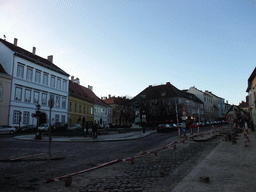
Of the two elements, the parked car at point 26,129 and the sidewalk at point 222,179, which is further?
the parked car at point 26,129

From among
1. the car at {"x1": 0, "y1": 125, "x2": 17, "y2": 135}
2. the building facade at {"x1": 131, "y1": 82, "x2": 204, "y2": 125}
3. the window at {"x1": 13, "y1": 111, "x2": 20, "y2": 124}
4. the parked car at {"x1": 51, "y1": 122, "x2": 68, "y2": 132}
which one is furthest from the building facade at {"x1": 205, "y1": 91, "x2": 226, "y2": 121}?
the car at {"x1": 0, "y1": 125, "x2": 17, "y2": 135}

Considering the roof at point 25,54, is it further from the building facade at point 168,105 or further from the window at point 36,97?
the building facade at point 168,105

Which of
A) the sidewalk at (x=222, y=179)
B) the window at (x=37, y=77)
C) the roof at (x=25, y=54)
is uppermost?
the roof at (x=25, y=54)

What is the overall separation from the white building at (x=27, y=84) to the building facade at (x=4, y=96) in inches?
24.2

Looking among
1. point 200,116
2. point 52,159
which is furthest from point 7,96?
point 200,116

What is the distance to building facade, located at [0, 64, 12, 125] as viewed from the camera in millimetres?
34600

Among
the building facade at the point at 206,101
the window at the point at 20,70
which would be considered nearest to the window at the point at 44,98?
the window at the point at 20,70

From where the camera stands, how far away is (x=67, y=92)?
5184 centimetres

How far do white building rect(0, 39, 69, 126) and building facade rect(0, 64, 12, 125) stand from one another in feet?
2.02

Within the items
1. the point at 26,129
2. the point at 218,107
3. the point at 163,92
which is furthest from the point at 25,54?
the point at 218,107

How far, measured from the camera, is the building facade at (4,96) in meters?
34.6

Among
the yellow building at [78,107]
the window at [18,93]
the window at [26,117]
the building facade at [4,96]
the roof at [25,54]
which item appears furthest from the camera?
the yellow building at [78,107]

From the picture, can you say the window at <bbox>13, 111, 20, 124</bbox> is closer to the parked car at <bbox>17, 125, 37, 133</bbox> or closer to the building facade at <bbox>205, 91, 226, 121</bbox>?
the parked car at <bbox>17, 125, 37, 133</bbox>

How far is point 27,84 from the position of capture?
39750 millimetres
